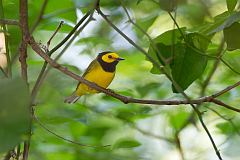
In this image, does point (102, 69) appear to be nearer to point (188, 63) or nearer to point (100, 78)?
point (100, 78)

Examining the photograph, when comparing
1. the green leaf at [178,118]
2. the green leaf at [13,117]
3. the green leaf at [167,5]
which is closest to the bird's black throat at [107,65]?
the green leaf at [178,118]

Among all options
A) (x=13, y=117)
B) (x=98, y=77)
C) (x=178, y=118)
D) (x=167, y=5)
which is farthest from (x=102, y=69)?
(x=13, y=117)

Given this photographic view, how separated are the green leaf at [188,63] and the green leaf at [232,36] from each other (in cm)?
8

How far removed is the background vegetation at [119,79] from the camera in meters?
0.67

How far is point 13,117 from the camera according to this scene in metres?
0.33

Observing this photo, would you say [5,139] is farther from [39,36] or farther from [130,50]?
[130,50]

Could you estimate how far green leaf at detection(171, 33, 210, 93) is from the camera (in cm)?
89

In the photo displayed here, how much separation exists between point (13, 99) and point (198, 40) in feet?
1.94

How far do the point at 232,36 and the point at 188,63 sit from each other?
0.38 feet

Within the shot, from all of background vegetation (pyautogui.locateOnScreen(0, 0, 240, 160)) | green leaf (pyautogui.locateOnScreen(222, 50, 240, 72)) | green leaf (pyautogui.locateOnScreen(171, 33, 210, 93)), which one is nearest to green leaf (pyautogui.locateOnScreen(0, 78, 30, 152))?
background vegetation (pyautogui.locateOnScreen(0, 0, 240, 160))

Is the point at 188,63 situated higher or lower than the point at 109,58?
lower

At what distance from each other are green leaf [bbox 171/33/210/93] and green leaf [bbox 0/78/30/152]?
1.85ft

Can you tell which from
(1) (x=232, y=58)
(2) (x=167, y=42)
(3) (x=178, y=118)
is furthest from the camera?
(3) (x=178, y=118)

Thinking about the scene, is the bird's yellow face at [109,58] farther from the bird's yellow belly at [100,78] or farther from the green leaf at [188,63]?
the green leaf at [188,63]
